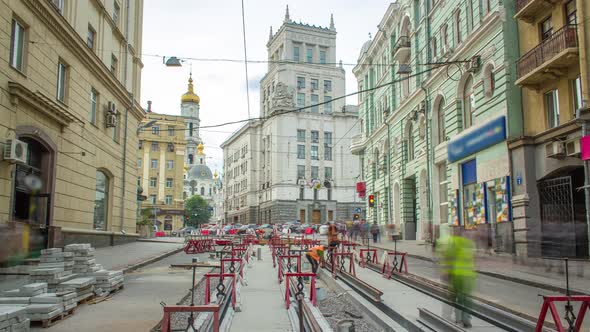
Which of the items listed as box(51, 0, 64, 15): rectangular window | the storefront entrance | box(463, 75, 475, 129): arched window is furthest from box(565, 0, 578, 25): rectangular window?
box(51, 0, 64, 15): rectangular window

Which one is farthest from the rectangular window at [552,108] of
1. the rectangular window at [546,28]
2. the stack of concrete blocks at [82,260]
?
the stack of concrete blocks at [82,260]

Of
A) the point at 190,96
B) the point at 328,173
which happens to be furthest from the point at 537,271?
the point at 190,96

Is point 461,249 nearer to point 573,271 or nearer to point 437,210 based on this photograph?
point 573,271

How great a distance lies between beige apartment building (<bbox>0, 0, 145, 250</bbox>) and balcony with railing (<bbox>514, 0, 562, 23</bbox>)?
17.1m

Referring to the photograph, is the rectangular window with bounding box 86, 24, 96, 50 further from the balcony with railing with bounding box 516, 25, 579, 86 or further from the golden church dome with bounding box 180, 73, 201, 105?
the golden church dome with bounding box 180, 73, 201, 105

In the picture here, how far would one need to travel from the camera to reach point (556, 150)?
59.8 feet

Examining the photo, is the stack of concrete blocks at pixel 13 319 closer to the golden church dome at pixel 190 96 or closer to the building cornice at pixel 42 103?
the building cornice at pixel 42 103

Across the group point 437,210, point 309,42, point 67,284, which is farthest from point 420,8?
point 309,42

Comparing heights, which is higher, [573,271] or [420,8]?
[420,8]

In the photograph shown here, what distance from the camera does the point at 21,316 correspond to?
711 centimetres

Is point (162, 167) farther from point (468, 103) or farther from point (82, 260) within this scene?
point (82, 260)

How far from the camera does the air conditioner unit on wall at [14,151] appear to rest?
1434cm

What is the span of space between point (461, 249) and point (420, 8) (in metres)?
28.8

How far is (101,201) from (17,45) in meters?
10.4
